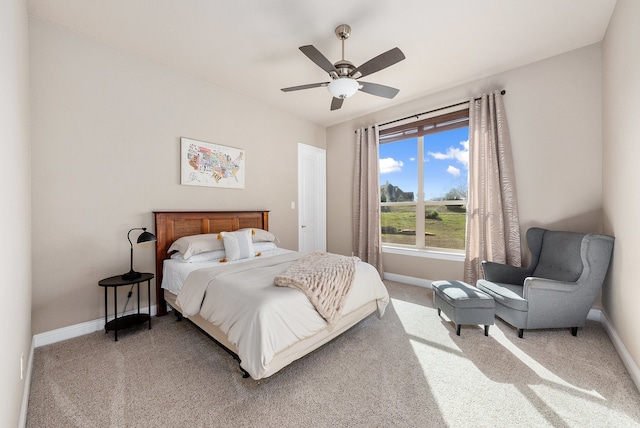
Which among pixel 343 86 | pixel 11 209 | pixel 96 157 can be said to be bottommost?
pixel 11 209

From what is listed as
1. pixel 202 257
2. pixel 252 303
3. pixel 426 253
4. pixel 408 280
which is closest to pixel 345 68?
pixel 252 303

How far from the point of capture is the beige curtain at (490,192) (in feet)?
10.1

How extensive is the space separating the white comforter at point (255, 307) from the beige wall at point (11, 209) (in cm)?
98

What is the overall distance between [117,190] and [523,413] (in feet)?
12.4

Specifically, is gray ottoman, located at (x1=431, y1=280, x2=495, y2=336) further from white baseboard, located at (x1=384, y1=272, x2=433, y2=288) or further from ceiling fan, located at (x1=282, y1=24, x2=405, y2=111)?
ceiling fan, located at (x1=282, y1=24, x2=405, y2=111)

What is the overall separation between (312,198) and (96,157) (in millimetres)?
3174

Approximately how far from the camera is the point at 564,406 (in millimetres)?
1540

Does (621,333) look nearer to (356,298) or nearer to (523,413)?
(523,413)

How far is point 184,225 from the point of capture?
10.1 ft

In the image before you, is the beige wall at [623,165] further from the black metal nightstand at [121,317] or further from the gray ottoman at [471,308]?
the black metal nightstand at [121,317]

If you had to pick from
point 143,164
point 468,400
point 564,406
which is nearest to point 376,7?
point 143,164

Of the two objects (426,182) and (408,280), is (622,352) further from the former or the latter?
(426,182)

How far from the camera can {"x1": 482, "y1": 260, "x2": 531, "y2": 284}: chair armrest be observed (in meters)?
2.78

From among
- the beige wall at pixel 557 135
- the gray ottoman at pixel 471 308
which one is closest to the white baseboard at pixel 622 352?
the gray ottoman at pixel 471 308
